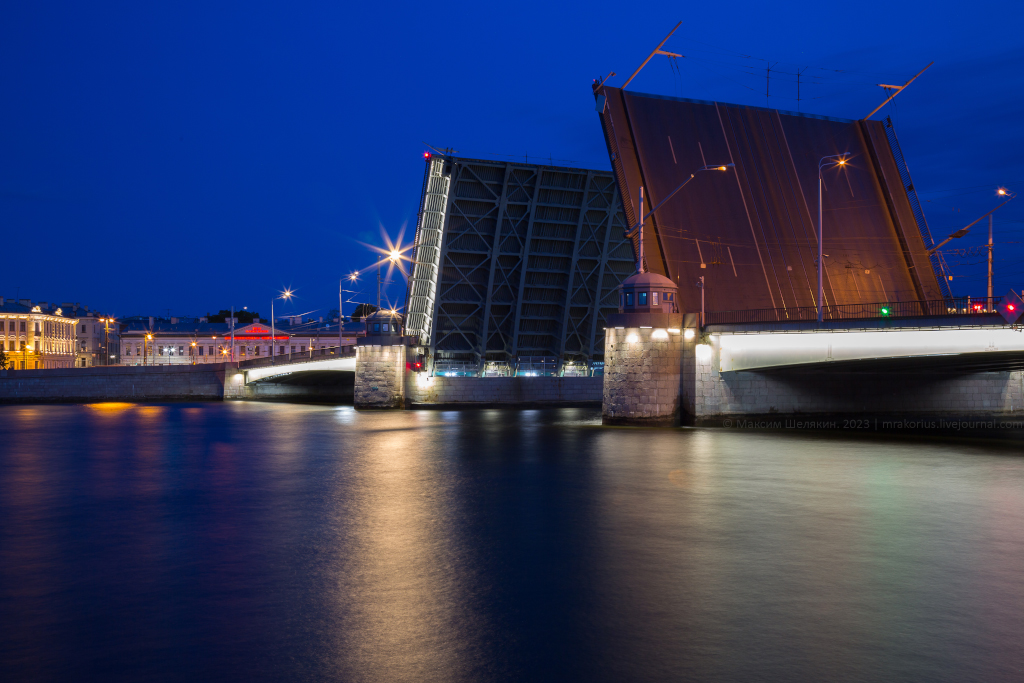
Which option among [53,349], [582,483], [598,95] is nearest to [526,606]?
[582,483]

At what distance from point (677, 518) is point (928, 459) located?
50.4ft

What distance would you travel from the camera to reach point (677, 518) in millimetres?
16797

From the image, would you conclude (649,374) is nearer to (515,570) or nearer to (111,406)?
(515,570)

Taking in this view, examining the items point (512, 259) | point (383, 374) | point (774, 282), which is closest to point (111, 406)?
point (383, 374)

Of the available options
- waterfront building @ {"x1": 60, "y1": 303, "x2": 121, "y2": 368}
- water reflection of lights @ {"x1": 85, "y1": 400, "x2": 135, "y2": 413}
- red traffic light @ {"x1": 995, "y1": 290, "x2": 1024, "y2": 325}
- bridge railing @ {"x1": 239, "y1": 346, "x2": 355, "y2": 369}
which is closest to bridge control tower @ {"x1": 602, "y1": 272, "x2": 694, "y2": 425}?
red traffic light @ {"x1": 995, "y1": 290, "x2": 1024, "y2": 325}

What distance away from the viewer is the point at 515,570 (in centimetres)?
1245

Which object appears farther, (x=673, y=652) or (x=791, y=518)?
(x=791, y=518)

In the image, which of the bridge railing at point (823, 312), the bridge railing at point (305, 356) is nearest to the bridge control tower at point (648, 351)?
the bridge railing at point (823, 312)

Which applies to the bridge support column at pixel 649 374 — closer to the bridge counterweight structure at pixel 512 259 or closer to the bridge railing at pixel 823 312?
the bridge railing at pixel 823 312

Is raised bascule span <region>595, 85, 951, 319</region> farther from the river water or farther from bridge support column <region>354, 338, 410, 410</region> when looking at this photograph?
bridge support column <region>354, 338, 410, 410</region>

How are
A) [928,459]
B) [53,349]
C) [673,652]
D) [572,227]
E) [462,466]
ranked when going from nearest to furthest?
[673,652] → [462,466] → [928,459] → [572,227] → [53,349]

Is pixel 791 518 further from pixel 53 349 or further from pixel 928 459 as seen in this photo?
pixel 53 349

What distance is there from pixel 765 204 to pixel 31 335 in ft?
361

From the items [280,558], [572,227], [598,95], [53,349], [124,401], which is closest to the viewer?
[280,558]
